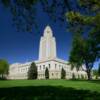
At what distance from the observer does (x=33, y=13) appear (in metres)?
11.9

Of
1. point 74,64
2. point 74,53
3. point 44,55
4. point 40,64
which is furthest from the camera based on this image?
point 44,55

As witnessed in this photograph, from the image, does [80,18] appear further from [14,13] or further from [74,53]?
[74,53]

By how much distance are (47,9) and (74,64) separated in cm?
7554

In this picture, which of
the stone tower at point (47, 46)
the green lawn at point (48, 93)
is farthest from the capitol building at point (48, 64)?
the green lawn at point (48, 93)

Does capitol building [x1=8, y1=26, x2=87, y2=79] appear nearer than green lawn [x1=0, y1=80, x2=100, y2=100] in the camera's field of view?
No

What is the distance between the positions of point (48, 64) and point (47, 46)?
2160cm

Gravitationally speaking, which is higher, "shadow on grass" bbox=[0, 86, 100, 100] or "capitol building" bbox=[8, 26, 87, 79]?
Answer: "capitol building" bbox=[8, 26, 87, 79]

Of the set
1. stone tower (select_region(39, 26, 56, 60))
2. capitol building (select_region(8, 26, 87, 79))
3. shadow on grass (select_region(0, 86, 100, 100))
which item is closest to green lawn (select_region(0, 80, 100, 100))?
shadow on grass (select_region(0, 86, 100, 100))

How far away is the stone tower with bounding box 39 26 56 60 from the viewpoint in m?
177

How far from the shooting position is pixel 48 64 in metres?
160

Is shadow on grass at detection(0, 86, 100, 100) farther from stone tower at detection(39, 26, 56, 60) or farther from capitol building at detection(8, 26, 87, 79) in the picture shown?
stone tower at detection(39, 26, 56, 60)

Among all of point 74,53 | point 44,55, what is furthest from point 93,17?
point 44,55

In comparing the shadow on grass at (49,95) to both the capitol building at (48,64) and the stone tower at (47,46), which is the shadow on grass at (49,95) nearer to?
the capitol building at (48,64)

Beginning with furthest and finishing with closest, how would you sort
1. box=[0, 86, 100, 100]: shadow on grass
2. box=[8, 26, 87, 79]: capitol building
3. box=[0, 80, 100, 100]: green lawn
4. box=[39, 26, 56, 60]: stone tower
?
box=[39, 26, 56, 60]: stone tower, box=[8, 26, 87, 79]: capitol building, box=[0, 80, 100, 100]: green lawn, box=[0, 86, 100, 100]: shadow on grass
